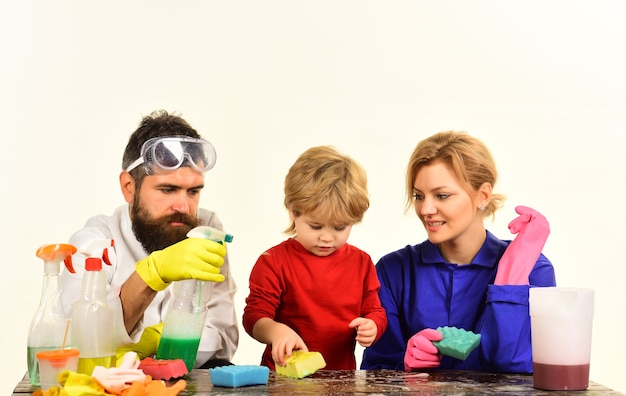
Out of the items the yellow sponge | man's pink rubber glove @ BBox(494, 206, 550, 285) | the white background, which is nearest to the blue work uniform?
man's pink rubber glove @ BBox(494, 206, 550, 285)

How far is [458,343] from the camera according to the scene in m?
2.71

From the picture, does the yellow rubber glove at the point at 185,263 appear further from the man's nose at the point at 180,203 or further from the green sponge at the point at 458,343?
the green sponge at the point at 458,343

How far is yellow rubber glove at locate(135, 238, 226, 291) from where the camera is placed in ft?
8.29

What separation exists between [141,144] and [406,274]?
110 cm

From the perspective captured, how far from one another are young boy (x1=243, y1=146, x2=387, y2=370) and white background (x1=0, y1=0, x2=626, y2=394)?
2.13 meters

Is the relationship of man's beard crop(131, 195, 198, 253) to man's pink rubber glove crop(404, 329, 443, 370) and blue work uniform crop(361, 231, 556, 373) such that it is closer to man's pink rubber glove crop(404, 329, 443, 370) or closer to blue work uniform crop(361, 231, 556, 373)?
blue work uniform crop(361, 231, 556, 373)

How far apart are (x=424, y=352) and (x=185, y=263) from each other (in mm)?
808

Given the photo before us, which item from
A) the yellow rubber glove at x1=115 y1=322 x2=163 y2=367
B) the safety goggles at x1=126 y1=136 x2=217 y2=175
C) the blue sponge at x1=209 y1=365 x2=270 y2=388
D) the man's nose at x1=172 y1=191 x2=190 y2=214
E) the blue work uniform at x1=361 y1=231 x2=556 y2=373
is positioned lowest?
the blue sponge at x1=209 y1=365 x2=270 y2=388

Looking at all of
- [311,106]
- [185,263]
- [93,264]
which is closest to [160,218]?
[185,263]

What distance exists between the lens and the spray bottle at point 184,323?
2.54 m

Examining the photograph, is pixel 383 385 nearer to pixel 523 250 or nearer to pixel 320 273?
pixel 320 273

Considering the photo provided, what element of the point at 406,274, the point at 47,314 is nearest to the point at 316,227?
the point at 406,274

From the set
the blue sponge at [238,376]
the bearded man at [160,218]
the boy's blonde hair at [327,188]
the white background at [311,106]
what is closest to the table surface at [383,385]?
the blue sponge at [238,376]

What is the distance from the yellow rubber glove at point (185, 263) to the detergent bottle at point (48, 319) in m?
0.30
